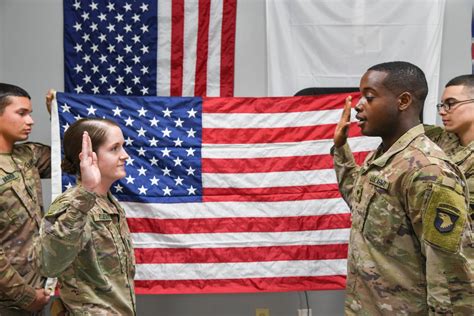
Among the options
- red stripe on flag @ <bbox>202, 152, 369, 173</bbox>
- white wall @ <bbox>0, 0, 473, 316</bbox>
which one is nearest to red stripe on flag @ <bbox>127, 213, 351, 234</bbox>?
red stripe on flag @ <bbox>202, 152, 369, 173</bbox>

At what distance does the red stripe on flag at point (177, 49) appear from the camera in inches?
143

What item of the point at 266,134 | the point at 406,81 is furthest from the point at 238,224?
the point at 406,81

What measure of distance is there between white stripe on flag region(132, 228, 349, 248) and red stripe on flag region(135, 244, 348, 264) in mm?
24

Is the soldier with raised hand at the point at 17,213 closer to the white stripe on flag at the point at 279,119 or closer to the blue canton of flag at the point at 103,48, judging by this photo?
the blue canton of flag at the point at 103,48

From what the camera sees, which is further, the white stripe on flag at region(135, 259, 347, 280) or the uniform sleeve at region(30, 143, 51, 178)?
the white stripe on flag at region(135, 259, 347, 280)

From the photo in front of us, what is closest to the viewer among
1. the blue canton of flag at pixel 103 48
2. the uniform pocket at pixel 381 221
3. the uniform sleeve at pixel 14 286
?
the uniform pocket at pixel 381 221

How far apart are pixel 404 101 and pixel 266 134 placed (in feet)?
4.46

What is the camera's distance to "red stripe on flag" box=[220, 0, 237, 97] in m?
A: 3.65

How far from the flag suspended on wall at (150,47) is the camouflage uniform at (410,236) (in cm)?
176

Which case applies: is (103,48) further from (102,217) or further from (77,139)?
(102,217)

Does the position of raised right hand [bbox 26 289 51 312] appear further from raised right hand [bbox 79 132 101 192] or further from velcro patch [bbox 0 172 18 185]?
raised right hand [bbox 79 132 101 192]

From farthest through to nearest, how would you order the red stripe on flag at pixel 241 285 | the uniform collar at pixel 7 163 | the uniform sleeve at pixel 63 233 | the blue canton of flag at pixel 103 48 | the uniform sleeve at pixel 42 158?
→ the blue canton of flag at pixel 103 48
the red stripe on flag at pixel 241 285
the uniform sleeve at pixel 42 158
the uniform collar at pixel 7 163
the uniform sleeve at pixel 63 233

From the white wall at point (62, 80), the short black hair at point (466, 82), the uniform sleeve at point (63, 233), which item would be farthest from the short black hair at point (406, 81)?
the white wall at point (62, 80)

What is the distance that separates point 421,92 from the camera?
80.7 inches
